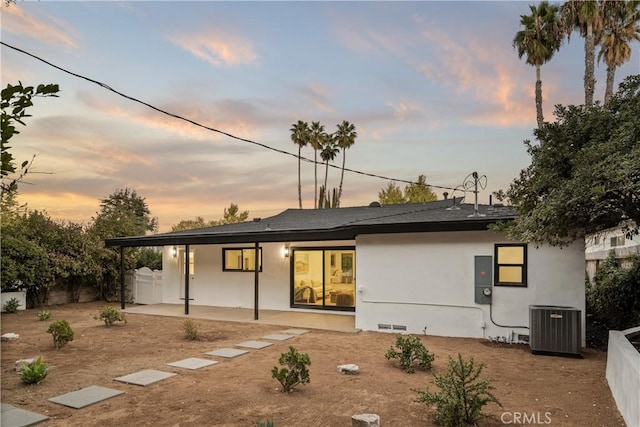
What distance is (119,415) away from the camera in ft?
14.5

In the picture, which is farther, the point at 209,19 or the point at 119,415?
the point at 209,19

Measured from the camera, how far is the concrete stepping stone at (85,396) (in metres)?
4.75

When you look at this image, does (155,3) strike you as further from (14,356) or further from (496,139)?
(496,139)

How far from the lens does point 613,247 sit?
12664 millimetres

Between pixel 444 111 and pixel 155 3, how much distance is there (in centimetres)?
966

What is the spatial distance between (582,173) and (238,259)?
10922 millimetres

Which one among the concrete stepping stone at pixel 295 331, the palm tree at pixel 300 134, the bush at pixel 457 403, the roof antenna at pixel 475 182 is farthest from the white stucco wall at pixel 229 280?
the palm tree at pixel 300 134

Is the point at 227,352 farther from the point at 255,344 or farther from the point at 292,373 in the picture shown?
the point at 292,373

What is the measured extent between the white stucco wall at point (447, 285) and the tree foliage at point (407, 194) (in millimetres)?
21781

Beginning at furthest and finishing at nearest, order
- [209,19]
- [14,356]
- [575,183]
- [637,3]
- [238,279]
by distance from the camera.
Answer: [637,3] → [238,279] → [209,19] → [14,356] → [575,183]

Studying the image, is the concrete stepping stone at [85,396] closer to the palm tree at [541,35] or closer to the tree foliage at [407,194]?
the palm tree at [541,35]

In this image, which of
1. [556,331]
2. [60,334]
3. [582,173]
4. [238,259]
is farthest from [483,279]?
[60,334]

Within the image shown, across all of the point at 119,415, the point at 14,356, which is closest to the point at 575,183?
the point at 119,415

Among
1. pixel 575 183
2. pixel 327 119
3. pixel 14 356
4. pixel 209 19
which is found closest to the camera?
pixel 575 183
